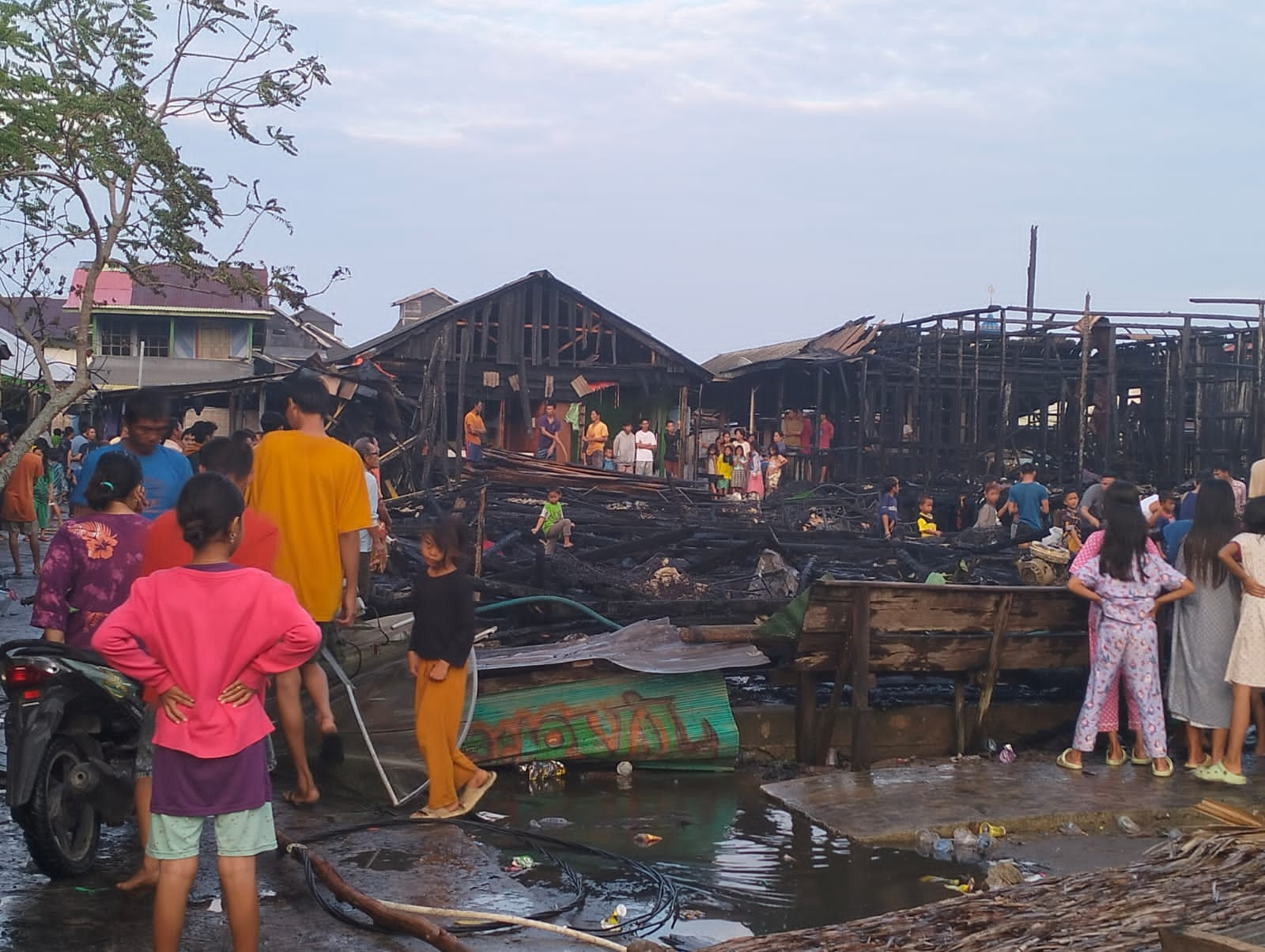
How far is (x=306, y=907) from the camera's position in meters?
4.71

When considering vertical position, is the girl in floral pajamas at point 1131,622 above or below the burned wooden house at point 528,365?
below

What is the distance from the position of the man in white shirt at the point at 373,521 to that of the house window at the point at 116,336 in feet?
108

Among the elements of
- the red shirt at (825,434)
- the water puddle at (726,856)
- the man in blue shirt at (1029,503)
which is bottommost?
the water puddle at (726,856)

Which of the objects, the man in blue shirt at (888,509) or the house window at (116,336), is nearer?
the man in blue shirt at (888,509)

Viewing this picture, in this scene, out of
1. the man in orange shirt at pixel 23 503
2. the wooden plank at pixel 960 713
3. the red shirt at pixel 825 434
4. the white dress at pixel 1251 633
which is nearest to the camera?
the white dress at pixel 1251 633

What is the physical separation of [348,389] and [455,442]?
5.34 metres

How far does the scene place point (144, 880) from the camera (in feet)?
15.7

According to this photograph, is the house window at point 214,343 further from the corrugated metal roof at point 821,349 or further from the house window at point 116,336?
the corrugated metal roof at point 821,349

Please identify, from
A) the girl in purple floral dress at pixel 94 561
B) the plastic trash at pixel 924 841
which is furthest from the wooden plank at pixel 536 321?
the girl in purple floral dress at pixel 94 561

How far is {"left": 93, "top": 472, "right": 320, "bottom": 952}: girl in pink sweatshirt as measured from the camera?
3684 mm

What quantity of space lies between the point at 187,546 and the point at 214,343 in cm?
3800

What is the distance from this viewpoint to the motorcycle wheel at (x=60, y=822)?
4660 mm

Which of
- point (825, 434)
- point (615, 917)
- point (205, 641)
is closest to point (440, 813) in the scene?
point (615, 917)

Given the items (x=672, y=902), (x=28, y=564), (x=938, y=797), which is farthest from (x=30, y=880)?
(x=28, y=564)
